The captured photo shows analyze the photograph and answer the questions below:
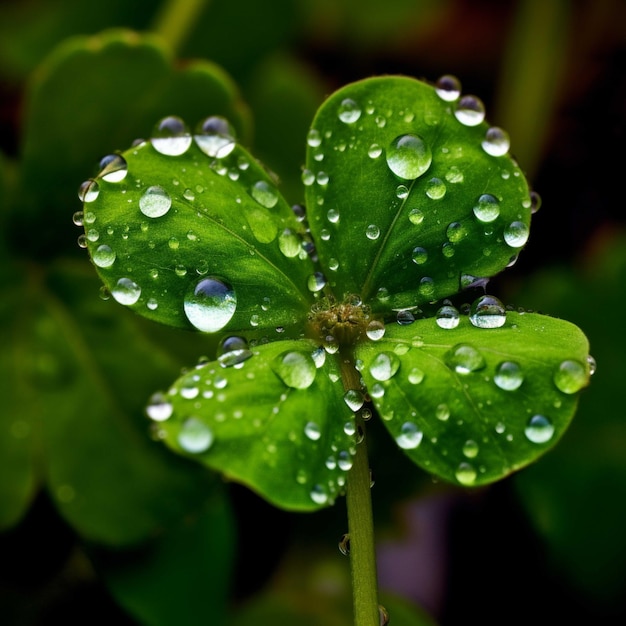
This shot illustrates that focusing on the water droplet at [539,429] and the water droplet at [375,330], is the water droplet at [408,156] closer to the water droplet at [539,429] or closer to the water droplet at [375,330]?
the water droplet at [375,330]

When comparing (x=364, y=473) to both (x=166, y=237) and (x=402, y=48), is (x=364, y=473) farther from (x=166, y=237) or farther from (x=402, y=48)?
(x=402, y=48)

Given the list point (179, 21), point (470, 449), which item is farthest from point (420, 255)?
point (179, 21)

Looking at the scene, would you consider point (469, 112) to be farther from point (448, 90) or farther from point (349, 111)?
point (349, 111)

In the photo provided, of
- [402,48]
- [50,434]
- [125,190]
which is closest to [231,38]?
[402,48]

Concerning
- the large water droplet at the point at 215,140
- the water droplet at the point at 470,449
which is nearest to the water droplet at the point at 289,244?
the large water droplet at the point at 215,140

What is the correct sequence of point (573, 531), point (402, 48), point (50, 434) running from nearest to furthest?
point (50, 434) < point (573, 531) < point (402, 48)

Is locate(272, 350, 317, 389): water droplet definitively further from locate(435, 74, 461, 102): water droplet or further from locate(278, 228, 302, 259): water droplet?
locate(435, 74, 461, 102): water droplet
